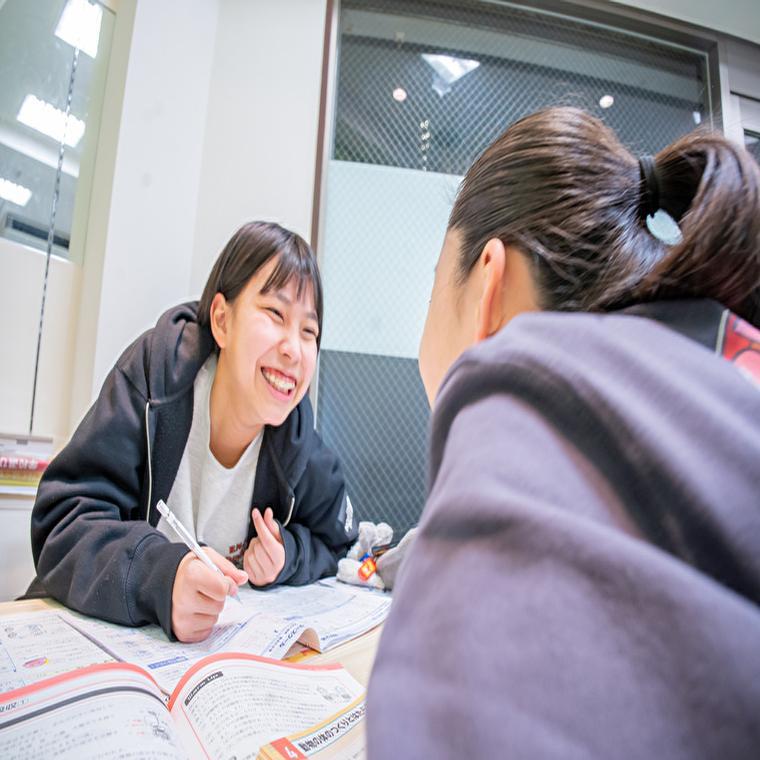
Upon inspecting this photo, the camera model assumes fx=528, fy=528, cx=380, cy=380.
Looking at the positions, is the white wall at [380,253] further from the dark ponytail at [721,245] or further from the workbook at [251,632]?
the dark ponytail at [721,245]

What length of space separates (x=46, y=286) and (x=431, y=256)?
1041mm

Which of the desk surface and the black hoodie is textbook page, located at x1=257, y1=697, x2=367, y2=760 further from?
the black hoodie

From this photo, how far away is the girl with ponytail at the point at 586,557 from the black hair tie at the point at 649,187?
0.22 m

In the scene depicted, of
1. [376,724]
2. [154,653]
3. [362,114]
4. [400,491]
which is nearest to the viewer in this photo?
[376,724]

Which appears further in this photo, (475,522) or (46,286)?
(46,286)

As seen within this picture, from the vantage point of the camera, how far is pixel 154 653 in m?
0.58

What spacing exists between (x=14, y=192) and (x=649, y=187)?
1350 millimetres

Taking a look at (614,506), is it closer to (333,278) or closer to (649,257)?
(649,257)

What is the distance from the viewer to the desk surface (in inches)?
23.9

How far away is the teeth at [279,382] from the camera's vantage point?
1.08 meters

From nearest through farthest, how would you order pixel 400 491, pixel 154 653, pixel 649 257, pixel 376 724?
pixel 376 724, pixel 649 257, pixel 154 653, pixel 400 491

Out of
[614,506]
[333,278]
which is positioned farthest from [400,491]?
[614,506]

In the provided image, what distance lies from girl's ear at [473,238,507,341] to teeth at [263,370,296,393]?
0.65 meters

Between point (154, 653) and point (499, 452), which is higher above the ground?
Result: point (499, 452)
